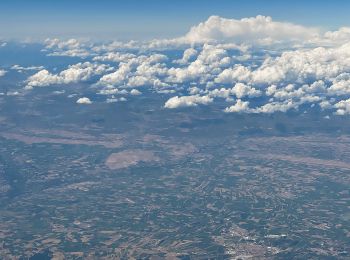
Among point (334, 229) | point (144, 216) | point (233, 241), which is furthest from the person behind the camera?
point (144, 216)

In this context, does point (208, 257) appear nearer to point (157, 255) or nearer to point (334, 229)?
point (157, 255)

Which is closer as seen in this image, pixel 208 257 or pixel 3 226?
pixel 208 257

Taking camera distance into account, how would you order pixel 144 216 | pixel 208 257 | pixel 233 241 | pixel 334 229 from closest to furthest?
pixel 208 257, pixel 233 241, pixel 334 229, pixel 144 216

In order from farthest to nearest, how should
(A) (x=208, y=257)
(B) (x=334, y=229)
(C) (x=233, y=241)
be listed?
(B) (x=334, y=229) → (C) (x=233, y=241) → (A) (x=208, y=257)

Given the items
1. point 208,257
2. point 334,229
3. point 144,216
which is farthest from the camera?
point 144,216

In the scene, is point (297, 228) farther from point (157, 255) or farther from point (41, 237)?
point (41, 237)

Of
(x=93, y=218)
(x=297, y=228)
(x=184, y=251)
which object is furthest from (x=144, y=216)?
(x=297, y=228)

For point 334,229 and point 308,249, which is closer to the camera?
point 308,249

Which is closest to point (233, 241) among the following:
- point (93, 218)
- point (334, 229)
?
point (334, 229)
